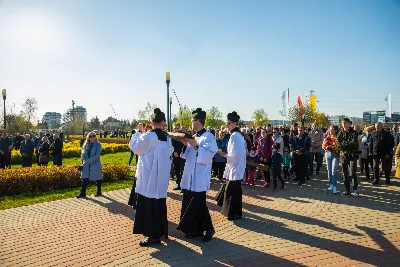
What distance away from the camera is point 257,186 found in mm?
10359

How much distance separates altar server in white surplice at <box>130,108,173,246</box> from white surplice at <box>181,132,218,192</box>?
0.47 meters

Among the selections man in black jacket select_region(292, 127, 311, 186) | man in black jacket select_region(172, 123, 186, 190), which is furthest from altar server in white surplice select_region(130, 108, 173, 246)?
man in black jacket select_region(292, 127, 311, 186)

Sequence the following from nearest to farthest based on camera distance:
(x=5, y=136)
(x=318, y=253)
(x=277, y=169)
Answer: (x=318, y=253) → (x=277, y=169) → (x=5, y=136)

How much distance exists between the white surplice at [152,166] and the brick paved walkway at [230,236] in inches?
37.7

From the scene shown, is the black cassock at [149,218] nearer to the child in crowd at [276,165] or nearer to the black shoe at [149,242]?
the black shoe at [149,242]

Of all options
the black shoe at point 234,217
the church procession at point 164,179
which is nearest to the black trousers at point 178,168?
the black shoe at point 234,217

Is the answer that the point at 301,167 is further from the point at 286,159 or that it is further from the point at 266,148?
the point at 266,148

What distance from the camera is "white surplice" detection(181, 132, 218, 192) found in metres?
5.30

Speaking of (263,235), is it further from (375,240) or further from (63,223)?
(63,223)

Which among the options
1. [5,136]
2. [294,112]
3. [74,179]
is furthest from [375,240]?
[294,112]

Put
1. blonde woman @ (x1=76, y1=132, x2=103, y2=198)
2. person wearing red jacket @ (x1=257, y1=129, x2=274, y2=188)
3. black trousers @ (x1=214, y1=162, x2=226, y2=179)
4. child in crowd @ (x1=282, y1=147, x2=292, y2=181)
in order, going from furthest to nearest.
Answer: black trousers @ (x1=214, y1=162, x2=226, y2=179), child in crowd @ (x1=282, y1=147, x2=292, y2=181), person wearing red jacket @ (x1=257, y1=129, x2=274, y2=188), blonde woman @ (x1=76, y1=132, x2=103, y2=198)

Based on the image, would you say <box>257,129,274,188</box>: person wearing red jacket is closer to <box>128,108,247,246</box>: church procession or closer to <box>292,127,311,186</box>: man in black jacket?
<box>292,127,311,186</box>: man in black jacket

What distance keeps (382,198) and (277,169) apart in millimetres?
2949

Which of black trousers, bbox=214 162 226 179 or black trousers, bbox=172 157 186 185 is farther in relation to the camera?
black trousers, bbox=214 162 226 179
